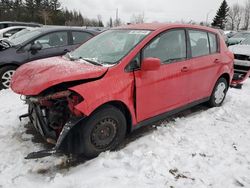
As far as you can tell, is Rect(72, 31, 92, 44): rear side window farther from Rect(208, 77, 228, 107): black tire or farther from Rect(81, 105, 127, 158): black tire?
Rect(81, 105, 127, 158): black tire

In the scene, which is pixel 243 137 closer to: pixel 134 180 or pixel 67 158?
pixel 134 180

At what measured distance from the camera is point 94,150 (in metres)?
3.60

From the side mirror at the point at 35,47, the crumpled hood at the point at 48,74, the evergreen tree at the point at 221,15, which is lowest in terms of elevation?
the crumpled hood at the point at 48,74

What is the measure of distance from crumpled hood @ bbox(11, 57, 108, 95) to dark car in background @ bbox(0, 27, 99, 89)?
10.4ft

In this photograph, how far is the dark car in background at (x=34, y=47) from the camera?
6.67 metres

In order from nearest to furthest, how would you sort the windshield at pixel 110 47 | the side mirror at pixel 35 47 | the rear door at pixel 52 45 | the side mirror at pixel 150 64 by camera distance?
the side mirror at pixel 150 64
the windshield at pixel 110 47
the side mirror at pixel 35 47
the rear door at pixel 52 45

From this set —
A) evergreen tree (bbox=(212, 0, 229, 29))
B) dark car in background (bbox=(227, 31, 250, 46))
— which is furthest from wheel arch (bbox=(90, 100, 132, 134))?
evergreen tree (bbox=(212, 0, 229, 29))

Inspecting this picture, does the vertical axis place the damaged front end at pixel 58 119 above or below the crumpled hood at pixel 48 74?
below

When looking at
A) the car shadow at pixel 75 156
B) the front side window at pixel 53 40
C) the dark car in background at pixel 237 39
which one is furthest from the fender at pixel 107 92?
the dark car in background at pixel 237 39

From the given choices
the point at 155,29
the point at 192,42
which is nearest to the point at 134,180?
the point at 155,29

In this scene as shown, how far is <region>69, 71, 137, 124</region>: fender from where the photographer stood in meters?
3.26

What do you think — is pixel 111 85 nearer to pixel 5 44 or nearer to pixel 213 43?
pixel 213 43

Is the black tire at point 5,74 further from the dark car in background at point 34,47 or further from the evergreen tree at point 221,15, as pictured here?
the evergreen tree at point 221,15

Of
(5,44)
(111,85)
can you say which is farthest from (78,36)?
(111,85)
